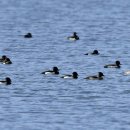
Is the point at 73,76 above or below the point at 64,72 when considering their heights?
below

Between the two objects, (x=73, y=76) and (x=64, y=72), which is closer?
(x=73, y=76)

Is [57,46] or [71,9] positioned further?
[71,9]

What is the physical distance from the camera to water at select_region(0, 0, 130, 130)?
54.7 metres

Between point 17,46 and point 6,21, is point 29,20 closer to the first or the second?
point 6,21

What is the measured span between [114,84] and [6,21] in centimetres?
4901

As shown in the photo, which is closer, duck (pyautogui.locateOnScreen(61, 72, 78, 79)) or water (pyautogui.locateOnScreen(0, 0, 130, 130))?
water (pyautogui.locateOnScreen(0, 0, 130, 130))

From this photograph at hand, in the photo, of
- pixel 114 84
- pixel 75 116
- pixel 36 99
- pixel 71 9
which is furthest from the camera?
pixel 71 9

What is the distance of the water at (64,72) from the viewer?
180 ft

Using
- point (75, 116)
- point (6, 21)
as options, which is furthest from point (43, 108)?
point (6, 21)

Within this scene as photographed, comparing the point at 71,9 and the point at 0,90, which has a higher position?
the point at 71,9

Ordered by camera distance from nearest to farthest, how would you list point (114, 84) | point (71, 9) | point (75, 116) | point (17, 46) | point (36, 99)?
point (75, 116) → point (36, 99) → point (114, 84) → point (17, 46) → point (71, 9)

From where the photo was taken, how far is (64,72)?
70875 mm

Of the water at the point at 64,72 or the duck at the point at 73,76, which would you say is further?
the duck at the point at 73,76

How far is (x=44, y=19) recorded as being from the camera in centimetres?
11819
